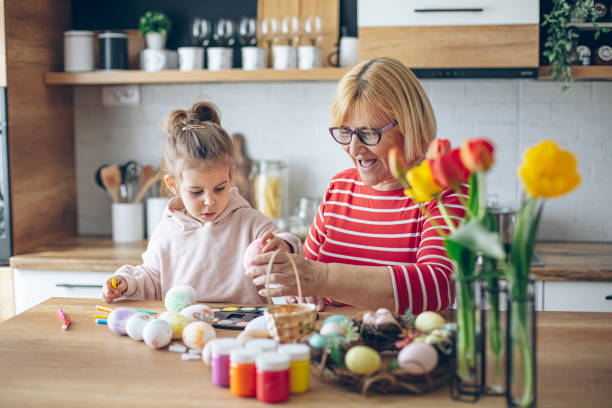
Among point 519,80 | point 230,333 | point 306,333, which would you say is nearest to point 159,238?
point 230,333

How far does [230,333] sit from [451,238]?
0.62 meters

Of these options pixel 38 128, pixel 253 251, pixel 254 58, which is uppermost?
pixel 254 58

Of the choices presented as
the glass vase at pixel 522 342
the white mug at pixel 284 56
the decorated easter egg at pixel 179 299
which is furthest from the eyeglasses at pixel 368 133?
the white mug at pixel 284 56

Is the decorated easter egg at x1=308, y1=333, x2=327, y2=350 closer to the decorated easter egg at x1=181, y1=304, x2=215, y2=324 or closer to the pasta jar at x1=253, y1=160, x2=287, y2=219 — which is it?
the decorated easter egg at x1=181, y1=304, x2=215, y2=324

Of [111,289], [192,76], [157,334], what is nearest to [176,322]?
[157,334]

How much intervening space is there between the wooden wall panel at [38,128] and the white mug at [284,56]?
1139 millimetres

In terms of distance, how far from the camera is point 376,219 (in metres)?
1.87

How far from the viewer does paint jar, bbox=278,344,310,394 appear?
109cm

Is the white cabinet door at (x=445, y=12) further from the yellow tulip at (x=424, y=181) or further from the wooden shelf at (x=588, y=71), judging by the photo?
the yellow tulip at (x=424, y=181)

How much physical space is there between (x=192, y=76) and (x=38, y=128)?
801 millimetres

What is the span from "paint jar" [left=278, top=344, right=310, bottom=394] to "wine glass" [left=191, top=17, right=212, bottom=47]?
2.39m

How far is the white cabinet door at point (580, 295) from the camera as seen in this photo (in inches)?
104

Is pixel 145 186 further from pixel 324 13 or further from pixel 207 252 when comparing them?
pixel 207 252

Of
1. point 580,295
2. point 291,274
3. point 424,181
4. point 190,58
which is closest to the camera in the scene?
point 424,181
